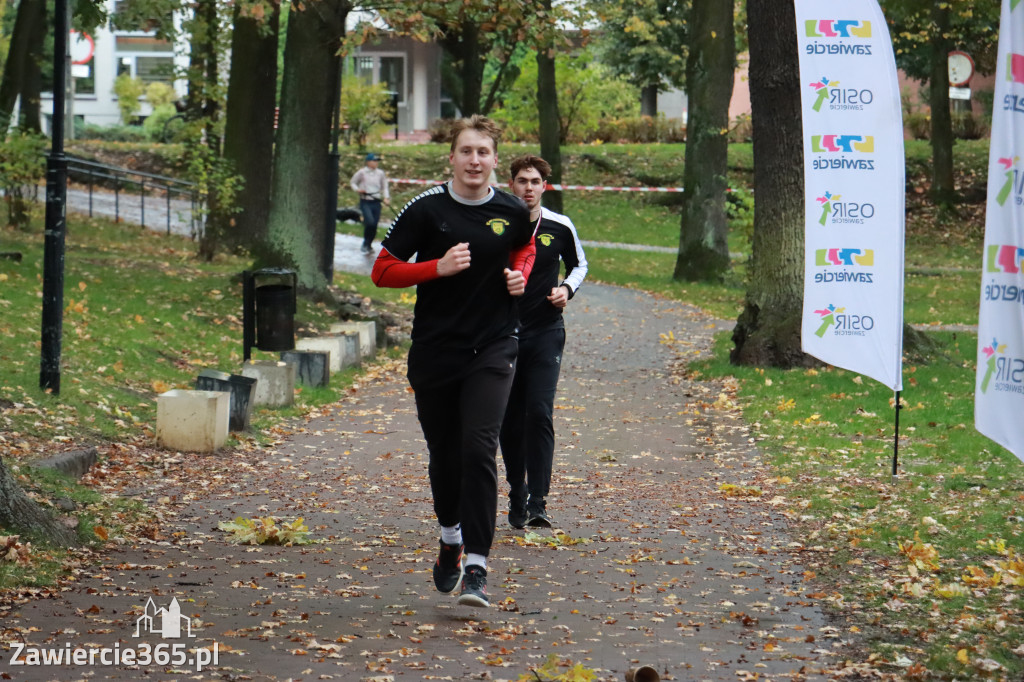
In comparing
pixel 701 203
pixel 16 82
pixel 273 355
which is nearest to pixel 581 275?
pixel 273 355

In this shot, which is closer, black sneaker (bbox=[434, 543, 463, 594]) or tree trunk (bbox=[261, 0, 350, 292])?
black sneaker (bbox=[434, 543, 463, 594])

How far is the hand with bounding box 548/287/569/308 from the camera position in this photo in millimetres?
8367

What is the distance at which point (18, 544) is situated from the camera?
6812 millimetres

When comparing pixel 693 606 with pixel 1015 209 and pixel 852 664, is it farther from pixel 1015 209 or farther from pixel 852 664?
pixel 1015 209

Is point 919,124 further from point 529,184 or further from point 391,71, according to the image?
point 529,184

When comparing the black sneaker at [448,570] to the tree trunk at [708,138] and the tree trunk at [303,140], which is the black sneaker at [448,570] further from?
the tree trunk at [708,138]

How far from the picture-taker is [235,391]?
11.8 meters

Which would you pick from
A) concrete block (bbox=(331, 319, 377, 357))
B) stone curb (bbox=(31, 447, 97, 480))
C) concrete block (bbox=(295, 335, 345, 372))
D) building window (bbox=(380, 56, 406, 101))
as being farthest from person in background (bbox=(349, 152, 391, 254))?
building window (bbox=(380, 56, 406, 101))

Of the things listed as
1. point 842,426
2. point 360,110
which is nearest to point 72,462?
point 842,426

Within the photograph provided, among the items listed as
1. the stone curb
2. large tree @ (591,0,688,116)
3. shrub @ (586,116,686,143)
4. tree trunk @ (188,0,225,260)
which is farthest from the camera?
shrub @ (586,116,686,143)

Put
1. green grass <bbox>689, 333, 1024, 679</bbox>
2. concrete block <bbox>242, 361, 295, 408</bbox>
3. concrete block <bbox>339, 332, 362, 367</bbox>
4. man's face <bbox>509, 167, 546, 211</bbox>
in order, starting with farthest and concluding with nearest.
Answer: concrete block <bbox>339, 332, 362, 367</bbox> → concrete block <bbox>242, 361, 295, 408</bbox> → man's face <bbox>509, 167, 546, 211</bbox> → green grass <bbox>689, 333, 1024, 679</bbox>

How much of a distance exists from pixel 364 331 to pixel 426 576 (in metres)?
10.7

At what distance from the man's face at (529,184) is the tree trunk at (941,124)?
30.2 meters

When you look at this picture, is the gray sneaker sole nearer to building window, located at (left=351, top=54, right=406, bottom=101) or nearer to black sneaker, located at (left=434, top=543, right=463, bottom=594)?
black sneaker, located at (left=434, top=543, right=463, bottom=594)
